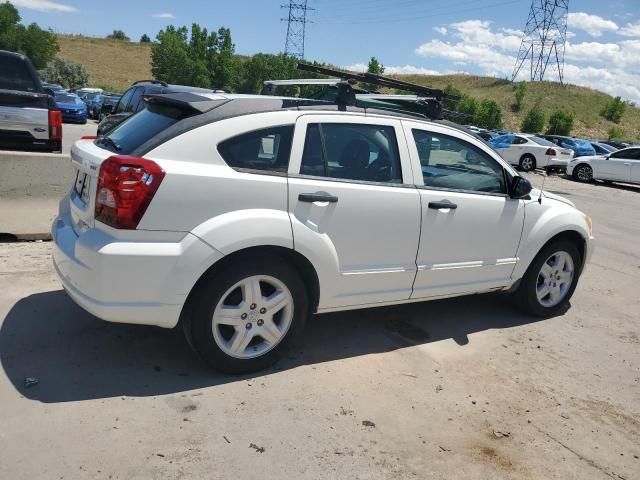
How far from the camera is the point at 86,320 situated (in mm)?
4277

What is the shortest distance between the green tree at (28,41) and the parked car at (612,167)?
2514 inches

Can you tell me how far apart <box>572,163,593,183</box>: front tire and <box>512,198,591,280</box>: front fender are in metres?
18.9

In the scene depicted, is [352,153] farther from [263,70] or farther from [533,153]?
[263,70]

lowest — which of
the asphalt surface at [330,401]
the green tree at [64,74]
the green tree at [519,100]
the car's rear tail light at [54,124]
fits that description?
the green tree at [64,74]

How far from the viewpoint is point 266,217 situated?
346 centimetres

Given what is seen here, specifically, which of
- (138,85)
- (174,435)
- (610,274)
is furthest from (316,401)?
(138,85)

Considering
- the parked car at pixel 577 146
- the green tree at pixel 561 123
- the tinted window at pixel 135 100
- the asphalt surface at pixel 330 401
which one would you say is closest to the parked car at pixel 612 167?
the parked car at pixel 577 146

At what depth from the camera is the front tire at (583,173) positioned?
72.8 ft

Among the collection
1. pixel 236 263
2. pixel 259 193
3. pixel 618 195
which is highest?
pixel 259 193

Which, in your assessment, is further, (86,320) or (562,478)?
(86,320)

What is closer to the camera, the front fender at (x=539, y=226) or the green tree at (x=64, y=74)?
the front fender at (x=539, y=226)

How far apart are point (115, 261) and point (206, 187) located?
65 cm

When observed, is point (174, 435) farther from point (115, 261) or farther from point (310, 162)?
point (310, 162)

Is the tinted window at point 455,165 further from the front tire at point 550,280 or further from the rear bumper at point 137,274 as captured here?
the rear bumper at point 137,274
